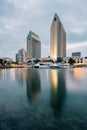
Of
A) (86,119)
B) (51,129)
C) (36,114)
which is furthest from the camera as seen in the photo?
(36,114)

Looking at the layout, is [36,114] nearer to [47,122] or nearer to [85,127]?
[47,122]

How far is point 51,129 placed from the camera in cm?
1030

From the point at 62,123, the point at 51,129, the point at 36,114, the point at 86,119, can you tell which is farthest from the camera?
the point at 36,114

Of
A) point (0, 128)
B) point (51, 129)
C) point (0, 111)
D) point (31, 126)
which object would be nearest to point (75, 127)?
point (51, 129)

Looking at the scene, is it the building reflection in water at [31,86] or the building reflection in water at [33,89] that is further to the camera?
the building reflection in water at [31,86]

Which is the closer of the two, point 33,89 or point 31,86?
point 33,89

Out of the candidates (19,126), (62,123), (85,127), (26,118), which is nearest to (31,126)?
(19,126)

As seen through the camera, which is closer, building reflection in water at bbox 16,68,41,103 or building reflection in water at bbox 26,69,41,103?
building reflection in water at bbox 26,69,41,103

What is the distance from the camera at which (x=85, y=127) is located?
1066cm

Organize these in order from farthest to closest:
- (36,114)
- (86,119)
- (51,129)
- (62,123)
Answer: (36,114) → (86,119) → (62,123) → (51,129)

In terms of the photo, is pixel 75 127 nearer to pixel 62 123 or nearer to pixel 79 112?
pixel 62 123

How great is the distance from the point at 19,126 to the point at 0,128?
135 cm

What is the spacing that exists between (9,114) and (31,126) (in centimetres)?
339

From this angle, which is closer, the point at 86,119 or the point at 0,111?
the point at 86,119
